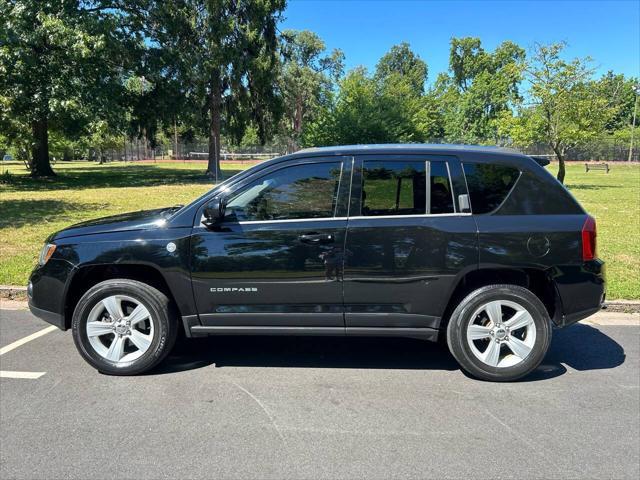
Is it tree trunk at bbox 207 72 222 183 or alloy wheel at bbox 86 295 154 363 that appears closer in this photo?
alloy wheel at bbox 86 295 154 363

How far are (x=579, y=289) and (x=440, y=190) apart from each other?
1.30 meters

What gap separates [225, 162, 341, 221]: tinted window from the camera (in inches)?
158

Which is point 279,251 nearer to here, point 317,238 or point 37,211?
point 317,238

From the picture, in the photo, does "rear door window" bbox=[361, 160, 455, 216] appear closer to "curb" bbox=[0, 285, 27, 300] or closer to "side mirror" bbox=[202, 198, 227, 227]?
"side mirror" bbox=[202, 198, 227, 227]

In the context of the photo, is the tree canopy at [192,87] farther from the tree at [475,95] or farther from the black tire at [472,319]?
the tree at [475,95]

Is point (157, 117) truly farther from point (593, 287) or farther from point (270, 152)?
point (270, 152)

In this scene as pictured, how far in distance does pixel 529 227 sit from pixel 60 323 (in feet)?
12.5

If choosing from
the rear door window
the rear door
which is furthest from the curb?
the rear door window

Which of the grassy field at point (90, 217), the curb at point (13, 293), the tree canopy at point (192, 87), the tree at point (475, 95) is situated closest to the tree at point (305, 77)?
the tree at point (475, 95)

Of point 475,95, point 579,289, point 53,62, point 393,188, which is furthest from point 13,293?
point 475,95

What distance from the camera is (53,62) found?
20922 millimetres

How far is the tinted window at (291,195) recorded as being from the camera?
4.00 meters

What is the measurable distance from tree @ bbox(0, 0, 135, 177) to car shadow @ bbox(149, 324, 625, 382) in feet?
60.5

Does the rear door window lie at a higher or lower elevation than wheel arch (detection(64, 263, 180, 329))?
higher
